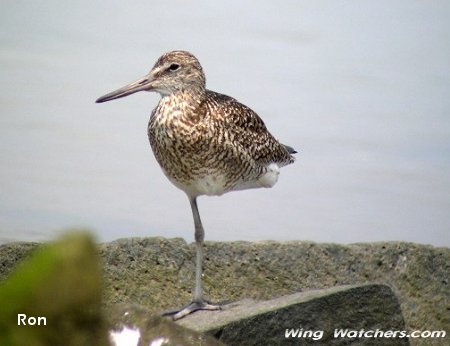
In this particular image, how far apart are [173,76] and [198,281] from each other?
6.28 feet

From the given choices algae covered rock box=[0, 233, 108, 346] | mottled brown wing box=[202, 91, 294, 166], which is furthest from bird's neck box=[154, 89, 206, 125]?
algae covered rock box=[0, 233, 108, 346]

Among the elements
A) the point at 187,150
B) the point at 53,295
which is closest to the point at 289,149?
the point at 187,150

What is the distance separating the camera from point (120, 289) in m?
8.55

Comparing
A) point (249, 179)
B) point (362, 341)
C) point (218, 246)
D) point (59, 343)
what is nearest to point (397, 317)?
point (362, 341)

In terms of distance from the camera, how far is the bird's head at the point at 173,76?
7.90m

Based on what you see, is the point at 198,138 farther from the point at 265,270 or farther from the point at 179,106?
the point at 265,270

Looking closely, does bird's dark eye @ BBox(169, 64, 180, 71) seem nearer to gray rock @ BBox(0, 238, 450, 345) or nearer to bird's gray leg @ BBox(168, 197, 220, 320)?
bird's gray leg @ BBox(168, 197, 220, 320)

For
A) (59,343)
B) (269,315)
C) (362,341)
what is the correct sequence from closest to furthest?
(59,343) < (269,315) < (362,341)

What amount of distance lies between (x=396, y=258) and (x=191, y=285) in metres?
2.19

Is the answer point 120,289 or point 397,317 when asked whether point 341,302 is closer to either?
point 397,317

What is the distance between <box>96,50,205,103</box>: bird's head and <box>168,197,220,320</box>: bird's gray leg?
1062 millimetres

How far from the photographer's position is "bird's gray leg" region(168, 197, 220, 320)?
7500 mm

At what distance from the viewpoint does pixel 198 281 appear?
7691mm

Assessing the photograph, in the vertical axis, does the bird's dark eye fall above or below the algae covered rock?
above
